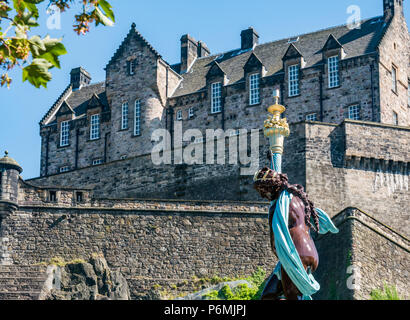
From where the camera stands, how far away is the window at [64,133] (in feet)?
160

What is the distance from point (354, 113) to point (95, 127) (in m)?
14.7

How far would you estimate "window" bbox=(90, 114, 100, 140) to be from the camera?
4775cm

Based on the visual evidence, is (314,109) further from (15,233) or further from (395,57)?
(15,233)

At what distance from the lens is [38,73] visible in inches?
302

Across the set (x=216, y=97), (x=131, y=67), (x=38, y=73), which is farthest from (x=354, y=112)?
(x=38, y=73)

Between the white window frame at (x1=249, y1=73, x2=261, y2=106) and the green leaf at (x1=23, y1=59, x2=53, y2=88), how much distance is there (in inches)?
1411

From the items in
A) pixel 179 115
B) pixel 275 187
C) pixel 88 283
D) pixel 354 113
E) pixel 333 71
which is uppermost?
pixel 333 71

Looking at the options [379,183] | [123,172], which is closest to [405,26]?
[379,183]

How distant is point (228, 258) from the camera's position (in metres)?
31.8

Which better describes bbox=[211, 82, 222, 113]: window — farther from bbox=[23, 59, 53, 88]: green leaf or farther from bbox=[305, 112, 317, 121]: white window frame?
bbox=[23, 59, 53, 88]: green leaf

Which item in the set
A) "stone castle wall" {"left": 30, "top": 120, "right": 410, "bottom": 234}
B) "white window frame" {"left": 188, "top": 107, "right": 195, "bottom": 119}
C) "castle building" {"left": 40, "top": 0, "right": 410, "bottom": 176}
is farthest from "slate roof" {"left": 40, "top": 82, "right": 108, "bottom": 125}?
"stone castle wall" {"left": 30, "top": 120, "right": 410, "bottom": 234}

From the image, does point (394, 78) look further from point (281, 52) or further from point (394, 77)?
point (281, 52)

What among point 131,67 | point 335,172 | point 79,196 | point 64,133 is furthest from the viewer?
point 64,133

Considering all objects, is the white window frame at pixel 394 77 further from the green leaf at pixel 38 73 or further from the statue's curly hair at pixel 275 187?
the green leaf at pixel 38 73
